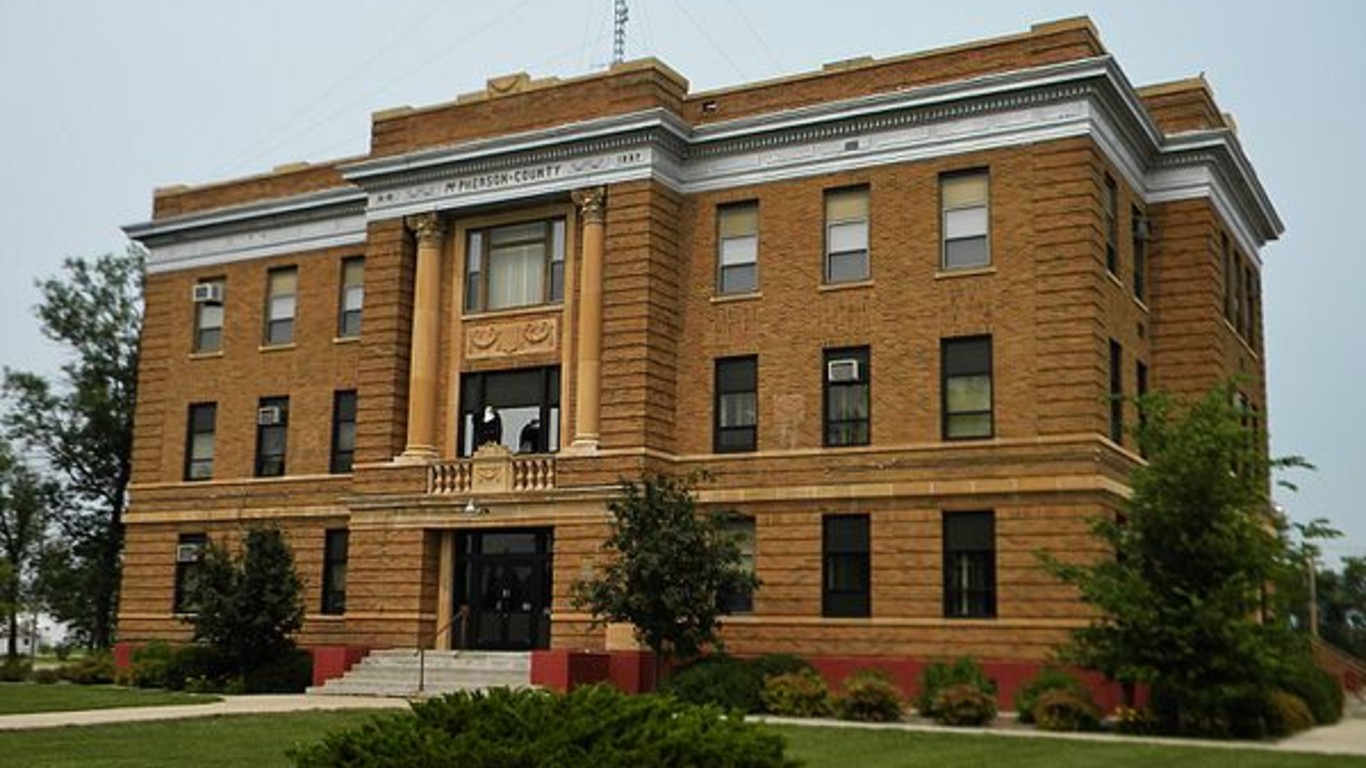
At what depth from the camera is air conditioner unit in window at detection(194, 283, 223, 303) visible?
43.0 m

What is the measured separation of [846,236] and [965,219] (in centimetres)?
271

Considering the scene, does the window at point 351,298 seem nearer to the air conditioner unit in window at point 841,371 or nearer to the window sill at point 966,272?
the air conditioner unit in window at point 841,371

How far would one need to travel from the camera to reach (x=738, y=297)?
Answer: 3475 centimetres

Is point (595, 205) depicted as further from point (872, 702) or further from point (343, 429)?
point (872, 702)

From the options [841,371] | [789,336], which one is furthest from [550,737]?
[789,336]

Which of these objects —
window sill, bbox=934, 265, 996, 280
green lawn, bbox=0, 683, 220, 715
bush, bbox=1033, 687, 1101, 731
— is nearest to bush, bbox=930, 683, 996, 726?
bush, bbox=1033, 687, 1101, 731

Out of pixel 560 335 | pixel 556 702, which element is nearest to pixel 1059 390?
pixel 560 335

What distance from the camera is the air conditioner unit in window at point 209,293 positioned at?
43.0m

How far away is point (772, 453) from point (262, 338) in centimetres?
1617

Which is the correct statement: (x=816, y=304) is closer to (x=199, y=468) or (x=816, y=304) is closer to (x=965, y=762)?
(x=965, y=762)

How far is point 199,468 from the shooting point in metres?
43.2

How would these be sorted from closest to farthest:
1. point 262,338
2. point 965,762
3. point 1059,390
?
point 965,762 < point 1059,390 < point 262,338

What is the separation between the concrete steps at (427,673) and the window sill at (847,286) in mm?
9974

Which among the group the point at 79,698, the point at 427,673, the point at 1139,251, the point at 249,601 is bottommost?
the point at 79,698
